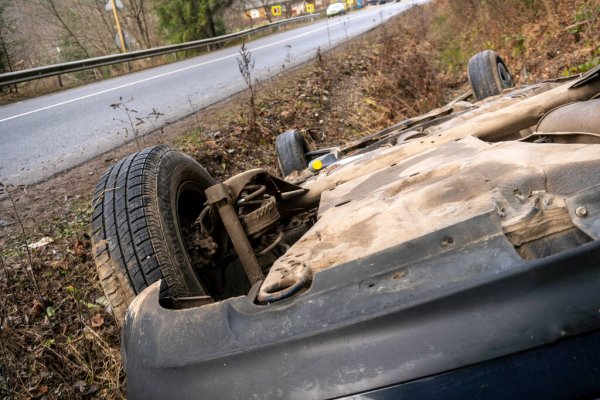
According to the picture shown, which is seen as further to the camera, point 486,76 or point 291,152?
point 486,76

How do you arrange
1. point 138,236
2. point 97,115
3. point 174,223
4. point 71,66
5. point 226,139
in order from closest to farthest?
point 138,236 < point 174,223 < point 226,139 < point 97,115 < point 71,66

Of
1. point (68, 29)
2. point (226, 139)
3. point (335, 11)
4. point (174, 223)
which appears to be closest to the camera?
point (174, 223)

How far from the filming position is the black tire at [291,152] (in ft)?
14.5

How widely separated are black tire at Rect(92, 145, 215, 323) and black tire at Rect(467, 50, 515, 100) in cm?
343

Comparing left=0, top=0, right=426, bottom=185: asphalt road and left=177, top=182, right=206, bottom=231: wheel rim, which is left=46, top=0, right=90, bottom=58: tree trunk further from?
left=177, top=182, right=206, bottom=231: wheel rim

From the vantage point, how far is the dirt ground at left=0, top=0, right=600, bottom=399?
2895mm

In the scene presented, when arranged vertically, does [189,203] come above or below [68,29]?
below

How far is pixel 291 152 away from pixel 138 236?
2.36 m

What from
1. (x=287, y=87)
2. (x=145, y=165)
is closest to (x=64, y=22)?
(x=287, y=87)

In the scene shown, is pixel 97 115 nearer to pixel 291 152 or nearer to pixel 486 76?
pixel 291 152

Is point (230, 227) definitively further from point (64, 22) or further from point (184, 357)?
point (64, 22)

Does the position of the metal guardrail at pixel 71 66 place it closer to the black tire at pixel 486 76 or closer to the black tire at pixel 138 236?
the black tire at pixel 486 76

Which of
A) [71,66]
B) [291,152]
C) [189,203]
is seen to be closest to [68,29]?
[71,66]

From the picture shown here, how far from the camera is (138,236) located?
2.24m
